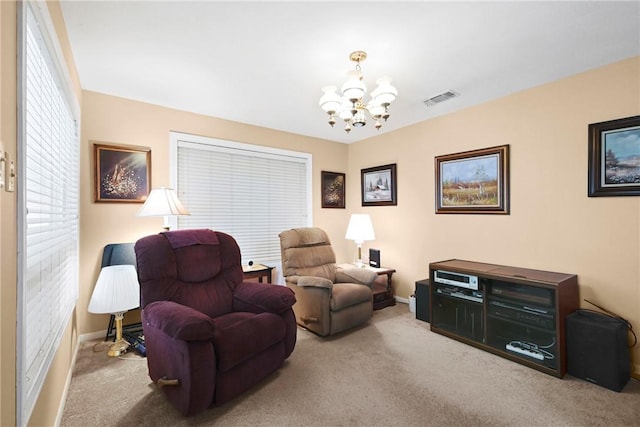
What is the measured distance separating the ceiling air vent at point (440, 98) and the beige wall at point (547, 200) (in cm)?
44

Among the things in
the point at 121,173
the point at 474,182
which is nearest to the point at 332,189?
the point at 474,182

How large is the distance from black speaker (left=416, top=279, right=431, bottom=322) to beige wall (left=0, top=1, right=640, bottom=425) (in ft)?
1.35

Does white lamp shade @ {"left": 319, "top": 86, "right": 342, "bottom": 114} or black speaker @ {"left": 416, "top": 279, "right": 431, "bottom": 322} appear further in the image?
black speaker @ {"left": 416, "top": 279, "right": 431, "bottom": 322}

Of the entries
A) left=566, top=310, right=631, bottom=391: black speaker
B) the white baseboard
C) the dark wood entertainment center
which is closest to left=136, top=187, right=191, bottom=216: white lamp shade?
the white baseboard

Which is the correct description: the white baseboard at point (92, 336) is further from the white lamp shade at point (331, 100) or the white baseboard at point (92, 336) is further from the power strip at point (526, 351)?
the power strip at point (526, 351)

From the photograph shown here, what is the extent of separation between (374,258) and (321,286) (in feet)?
4.80

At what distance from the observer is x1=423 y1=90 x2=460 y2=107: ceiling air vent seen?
117 inches

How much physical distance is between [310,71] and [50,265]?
2256 mm

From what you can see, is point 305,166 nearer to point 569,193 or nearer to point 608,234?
point 569,193

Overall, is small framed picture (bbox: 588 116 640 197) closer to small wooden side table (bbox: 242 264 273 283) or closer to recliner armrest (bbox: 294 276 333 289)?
recliner armrest (bbox: 294 276 333 289)

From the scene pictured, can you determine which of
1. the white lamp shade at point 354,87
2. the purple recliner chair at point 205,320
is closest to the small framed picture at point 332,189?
the purple recliner chair at point 205,320

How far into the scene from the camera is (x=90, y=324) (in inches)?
114

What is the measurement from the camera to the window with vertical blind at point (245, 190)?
351 cm

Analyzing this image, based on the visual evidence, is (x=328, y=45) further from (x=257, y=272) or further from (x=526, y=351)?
(x=526, y=351)
